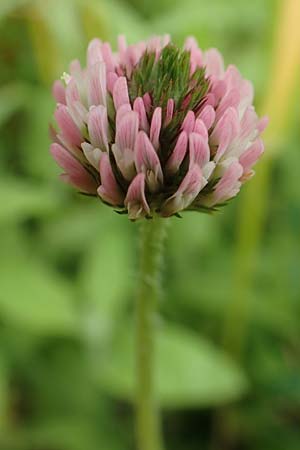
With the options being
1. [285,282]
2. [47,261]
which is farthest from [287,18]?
[47,261]

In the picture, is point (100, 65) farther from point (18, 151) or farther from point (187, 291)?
point (18, 151)

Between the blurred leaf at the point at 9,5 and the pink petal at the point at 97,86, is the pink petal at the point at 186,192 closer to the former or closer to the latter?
the pink petal at the point at 97,86

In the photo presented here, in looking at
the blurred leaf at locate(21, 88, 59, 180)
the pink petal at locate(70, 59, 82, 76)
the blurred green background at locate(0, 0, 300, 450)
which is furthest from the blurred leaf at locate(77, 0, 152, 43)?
the pink petal at locate(70, 59, 82, 76)

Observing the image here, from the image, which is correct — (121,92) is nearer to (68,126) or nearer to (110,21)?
(68,126)

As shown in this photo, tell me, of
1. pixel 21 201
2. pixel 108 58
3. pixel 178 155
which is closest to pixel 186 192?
pixel 178 155

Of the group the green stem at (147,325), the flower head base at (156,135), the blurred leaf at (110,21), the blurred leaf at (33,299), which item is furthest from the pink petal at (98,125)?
the blurred leaf at (110,21)

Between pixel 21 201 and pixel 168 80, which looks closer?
pixel 168 80

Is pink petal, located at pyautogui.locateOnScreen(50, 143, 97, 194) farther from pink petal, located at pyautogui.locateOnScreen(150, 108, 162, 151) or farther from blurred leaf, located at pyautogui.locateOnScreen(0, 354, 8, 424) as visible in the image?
blurred leaf, located at pyautogui.locateOnScreen(0, 354, 8, 424)
